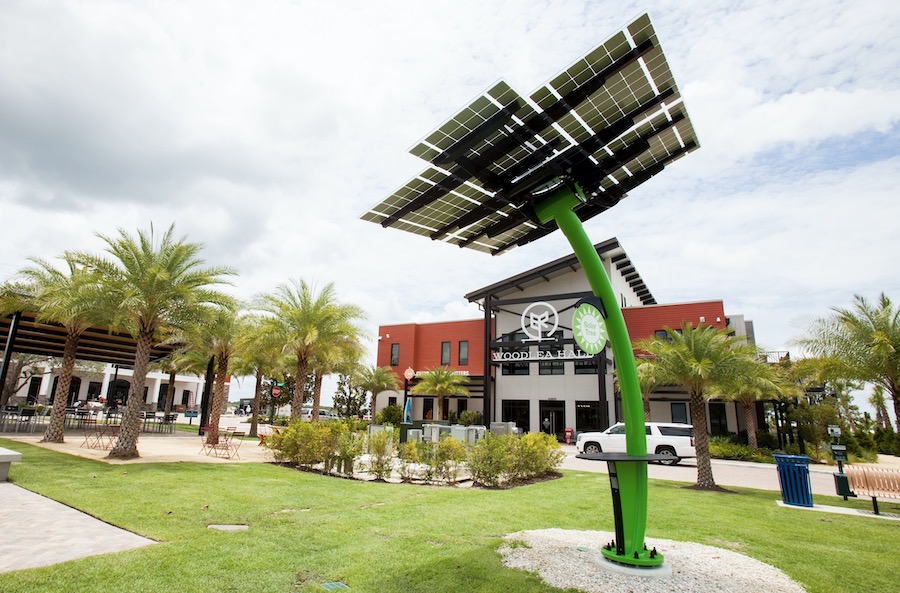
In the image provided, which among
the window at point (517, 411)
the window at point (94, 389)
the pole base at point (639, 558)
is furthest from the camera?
the window at point (94, 389)

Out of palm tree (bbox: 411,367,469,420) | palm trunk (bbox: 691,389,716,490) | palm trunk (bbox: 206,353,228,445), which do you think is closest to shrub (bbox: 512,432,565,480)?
palm trunk (bbox: 691,389,716,490)

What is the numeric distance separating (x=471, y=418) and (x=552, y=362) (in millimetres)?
7061

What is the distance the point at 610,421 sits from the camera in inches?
1200

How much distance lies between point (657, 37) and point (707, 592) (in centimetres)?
594

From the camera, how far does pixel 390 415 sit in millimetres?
38000

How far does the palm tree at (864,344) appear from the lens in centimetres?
1356

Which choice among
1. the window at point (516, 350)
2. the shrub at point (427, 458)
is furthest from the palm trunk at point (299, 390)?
the window at point (516, 350)

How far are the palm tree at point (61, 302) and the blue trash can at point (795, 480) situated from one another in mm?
19437

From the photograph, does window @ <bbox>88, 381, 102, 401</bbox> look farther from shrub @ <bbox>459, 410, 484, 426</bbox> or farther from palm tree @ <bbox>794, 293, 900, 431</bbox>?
palm tree @ <bbox>794, 293, 900, 431</bbox>

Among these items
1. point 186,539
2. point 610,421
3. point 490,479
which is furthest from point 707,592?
point 610,421

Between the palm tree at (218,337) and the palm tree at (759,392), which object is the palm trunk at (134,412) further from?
the palm tree at (759,392)

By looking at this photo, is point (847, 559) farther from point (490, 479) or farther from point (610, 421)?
point (610, 421)

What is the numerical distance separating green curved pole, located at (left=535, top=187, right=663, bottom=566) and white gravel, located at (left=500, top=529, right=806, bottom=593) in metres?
0.32

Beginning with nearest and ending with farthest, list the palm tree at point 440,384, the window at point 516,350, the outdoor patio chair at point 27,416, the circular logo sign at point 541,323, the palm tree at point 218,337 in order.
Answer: the palm tree at point 218,337 < the outdoor patio chair at point 27,416 < the circular logo sign at point 541,323 < the window at point 516,350 < the palm tree at point 440,384
